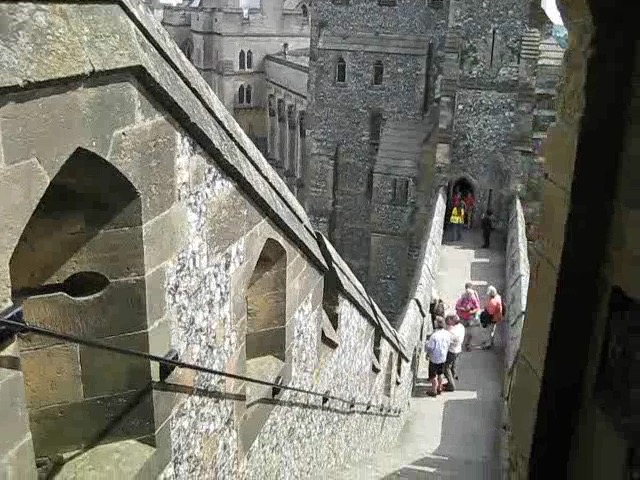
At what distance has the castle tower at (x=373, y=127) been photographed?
76.2ft

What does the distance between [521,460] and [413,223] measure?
19273 millimetres

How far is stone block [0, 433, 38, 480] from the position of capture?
Result: 279cm

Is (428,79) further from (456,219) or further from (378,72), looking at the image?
(456,219)

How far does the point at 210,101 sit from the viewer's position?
14.5 feet

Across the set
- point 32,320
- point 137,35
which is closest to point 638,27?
point 137,35

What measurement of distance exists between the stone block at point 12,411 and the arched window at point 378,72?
22511mm

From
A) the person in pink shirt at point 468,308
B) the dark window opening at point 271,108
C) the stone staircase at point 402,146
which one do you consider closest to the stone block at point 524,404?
the person in pink shirt at point 468,308

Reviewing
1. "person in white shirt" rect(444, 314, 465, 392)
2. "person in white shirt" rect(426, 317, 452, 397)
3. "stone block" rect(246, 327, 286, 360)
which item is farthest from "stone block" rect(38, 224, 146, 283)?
"person in white shirt" rect(444, 314, 465, 392)

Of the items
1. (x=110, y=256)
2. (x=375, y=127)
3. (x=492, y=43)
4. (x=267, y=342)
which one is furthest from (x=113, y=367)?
(x=375, y=127)

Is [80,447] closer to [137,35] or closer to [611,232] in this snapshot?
[137,35]

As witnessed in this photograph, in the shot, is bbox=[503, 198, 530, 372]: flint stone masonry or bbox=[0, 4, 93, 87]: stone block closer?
bbox=[0, 4, 93, 87]: stone block

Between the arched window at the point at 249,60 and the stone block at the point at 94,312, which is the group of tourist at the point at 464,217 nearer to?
the stone block at the point at 94,312

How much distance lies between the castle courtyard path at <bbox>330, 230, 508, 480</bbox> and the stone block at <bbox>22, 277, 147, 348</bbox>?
5.08 m

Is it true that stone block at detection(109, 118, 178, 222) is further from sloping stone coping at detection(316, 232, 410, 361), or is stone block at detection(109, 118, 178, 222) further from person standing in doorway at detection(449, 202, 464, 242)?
person standing in doorway at detection(449, 202, 464, 242)
